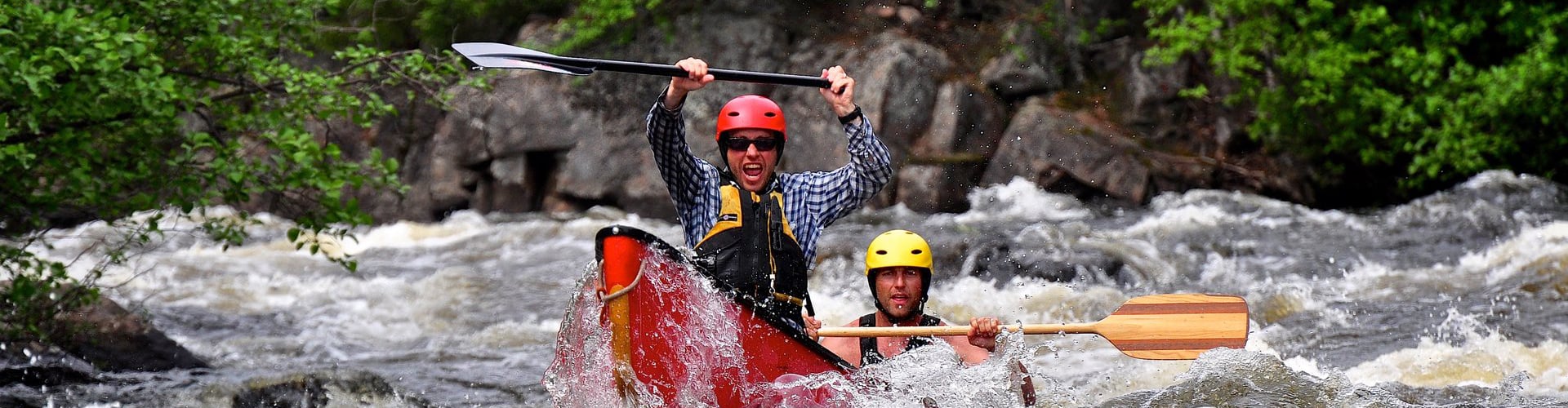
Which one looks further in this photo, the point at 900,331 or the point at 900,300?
the point at 900,300

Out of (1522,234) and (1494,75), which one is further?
(1494,75)

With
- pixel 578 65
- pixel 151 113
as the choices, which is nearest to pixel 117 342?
pixel 151 113

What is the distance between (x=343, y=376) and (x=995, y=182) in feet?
29.6

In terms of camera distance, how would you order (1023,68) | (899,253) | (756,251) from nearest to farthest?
1. (756,251)
2. (899,253)
3. (1023,68)

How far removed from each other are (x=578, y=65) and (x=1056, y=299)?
16.5ft

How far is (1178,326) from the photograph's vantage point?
15.7 ft

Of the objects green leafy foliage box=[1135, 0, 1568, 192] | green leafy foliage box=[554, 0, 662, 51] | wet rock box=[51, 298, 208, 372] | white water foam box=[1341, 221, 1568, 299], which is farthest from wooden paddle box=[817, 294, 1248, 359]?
green leafy foliage box=[554, 0, 662, 51]

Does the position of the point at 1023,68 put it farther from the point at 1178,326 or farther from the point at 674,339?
the point at 674,339

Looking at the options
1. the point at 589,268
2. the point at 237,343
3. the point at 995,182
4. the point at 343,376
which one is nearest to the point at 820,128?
the point at 995,182

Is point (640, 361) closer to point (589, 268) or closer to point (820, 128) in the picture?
point (589, 268)

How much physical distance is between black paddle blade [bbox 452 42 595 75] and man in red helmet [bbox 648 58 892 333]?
357 millimetres

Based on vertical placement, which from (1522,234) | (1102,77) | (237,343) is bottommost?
(237,343)

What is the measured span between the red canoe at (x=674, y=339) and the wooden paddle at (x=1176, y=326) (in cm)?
123

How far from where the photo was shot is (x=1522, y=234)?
9.71 meters
